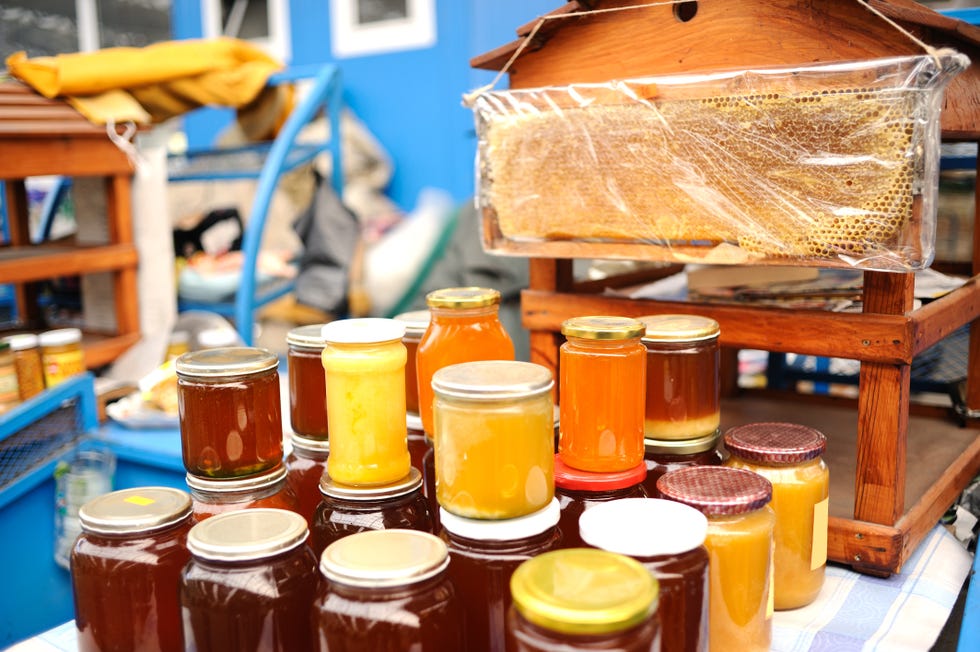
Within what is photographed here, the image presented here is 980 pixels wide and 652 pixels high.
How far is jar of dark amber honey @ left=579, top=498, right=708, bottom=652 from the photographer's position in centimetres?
69

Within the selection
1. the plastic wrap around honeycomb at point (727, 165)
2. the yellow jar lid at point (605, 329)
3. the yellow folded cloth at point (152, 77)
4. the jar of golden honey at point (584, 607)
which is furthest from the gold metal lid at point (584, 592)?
the yellow folded cloth at point (152, 77)

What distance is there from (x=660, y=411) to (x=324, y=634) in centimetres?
48

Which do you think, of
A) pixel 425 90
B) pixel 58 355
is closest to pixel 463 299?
pixel 58 355

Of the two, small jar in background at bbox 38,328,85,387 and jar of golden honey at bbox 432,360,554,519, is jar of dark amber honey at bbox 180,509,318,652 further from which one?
small jar in background at bbox 38,328,85,387

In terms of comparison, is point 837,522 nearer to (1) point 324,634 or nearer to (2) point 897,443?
(2) point 897,443

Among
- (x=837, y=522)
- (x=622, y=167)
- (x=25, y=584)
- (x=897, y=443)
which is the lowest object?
(x=25, y=584)

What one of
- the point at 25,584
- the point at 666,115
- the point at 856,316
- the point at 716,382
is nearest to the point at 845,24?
the point at 666,115

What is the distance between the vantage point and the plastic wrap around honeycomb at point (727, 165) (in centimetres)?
91

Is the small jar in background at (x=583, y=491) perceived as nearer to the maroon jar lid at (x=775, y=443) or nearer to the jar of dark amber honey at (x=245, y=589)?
the maroon jar lid at (x=775, y=443)

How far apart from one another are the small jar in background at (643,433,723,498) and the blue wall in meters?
2.84

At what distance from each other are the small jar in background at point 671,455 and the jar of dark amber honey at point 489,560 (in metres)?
0.25

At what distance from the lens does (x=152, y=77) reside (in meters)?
2.70

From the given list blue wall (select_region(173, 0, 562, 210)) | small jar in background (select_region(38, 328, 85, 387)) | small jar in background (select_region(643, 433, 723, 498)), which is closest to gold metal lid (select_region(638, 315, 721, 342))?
small jar in background (select_region(643, 433, 723, 498))

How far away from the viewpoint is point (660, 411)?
0.98m
